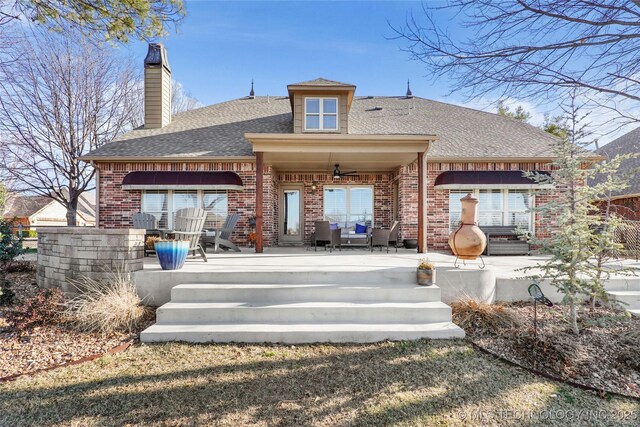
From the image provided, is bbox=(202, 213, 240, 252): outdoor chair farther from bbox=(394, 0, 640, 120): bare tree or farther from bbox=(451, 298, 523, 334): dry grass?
bbox=(394, 0, 640, 120): bare tree

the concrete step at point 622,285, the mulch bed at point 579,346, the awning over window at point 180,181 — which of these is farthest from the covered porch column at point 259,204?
the concrete step at point 622,285

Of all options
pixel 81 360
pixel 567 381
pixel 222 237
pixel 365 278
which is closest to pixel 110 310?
pixel 81 360

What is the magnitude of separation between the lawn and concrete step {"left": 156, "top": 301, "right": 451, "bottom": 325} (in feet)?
1.79

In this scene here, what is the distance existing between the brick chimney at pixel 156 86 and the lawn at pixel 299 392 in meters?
9.85

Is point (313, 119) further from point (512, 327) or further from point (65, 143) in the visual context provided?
point (65, 143)

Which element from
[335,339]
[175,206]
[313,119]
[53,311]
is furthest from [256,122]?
[335,339]

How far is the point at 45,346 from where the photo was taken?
3.73 meters

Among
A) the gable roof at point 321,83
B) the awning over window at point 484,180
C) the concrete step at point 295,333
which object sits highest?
the gable roof at point 321,83

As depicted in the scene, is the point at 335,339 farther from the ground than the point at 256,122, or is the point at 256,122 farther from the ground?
the point at 256,122

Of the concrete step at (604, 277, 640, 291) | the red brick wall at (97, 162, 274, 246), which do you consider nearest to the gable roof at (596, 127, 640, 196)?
the concrete step at (604, 277, 640, 291)

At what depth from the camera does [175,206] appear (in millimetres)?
9781

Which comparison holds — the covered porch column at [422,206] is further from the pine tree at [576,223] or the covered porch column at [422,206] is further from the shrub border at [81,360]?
the shrub border at [81,360]

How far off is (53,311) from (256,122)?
28.4ft

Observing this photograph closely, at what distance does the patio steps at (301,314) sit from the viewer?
12.4 ft
